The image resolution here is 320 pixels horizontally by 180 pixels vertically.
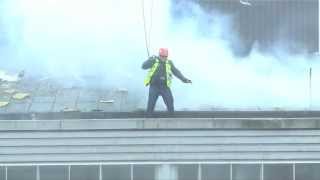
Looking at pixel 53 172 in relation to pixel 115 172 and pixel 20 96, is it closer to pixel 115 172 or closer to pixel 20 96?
pixel 115 172

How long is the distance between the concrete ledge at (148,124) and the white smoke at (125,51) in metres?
0.96

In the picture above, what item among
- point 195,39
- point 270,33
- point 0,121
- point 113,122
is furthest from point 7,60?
point 270,33

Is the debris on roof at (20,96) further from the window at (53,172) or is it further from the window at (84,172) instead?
the window at (84,172)

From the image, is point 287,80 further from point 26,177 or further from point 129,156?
point 26,177

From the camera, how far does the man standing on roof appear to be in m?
15.0

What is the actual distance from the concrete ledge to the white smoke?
3.16 feet

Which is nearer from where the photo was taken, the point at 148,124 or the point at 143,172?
the point at 143,172

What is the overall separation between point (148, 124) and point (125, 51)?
1699mm

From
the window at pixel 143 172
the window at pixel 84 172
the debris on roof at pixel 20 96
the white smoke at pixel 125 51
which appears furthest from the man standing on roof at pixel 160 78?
the debris on roof at pixel 20 96

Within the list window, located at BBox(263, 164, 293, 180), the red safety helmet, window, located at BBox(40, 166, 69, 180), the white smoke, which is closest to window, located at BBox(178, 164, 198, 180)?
window, located at BBox(263, 164, 293, 180)

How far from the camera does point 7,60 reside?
1544 cm

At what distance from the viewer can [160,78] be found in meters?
15.1

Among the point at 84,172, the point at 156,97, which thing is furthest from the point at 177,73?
the point at 84,172

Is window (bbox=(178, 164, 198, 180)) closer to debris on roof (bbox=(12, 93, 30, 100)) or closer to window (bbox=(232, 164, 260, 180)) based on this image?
window (bbox=(232, 164, 260, 180))
